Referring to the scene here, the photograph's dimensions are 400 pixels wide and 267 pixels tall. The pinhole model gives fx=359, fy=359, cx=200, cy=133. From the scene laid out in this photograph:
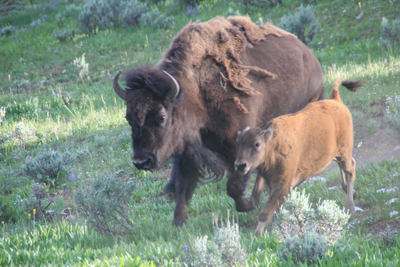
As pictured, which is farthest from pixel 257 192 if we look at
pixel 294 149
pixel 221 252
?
pixel 221 252

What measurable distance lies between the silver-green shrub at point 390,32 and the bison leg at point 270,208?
27.5 ft

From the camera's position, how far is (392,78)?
26.2 feet

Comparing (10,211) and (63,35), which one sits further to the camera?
(63,35)

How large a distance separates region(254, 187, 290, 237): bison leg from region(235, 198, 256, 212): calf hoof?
0.55 m

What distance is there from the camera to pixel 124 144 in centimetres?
726

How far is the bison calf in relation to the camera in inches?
141

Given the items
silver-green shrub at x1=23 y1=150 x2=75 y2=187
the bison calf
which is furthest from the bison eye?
silver-green shrub at x1=23 y1=150 x2=75 y2=187

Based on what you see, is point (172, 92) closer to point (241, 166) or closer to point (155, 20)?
point (241, 166)

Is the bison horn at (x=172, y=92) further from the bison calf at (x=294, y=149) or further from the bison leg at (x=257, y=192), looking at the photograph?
the bison leg at (x=257, y=192)

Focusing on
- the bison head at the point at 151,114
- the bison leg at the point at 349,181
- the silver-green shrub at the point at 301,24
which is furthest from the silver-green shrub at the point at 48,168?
the silver-green shrub at the point at 301,24

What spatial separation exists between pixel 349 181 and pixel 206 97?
1.95 m

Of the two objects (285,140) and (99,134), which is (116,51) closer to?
(99,134)

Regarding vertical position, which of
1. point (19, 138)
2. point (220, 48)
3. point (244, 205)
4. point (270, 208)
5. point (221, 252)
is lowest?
point (19, 138)

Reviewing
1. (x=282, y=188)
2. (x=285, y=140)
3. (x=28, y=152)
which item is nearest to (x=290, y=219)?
(x=282, y=188)
